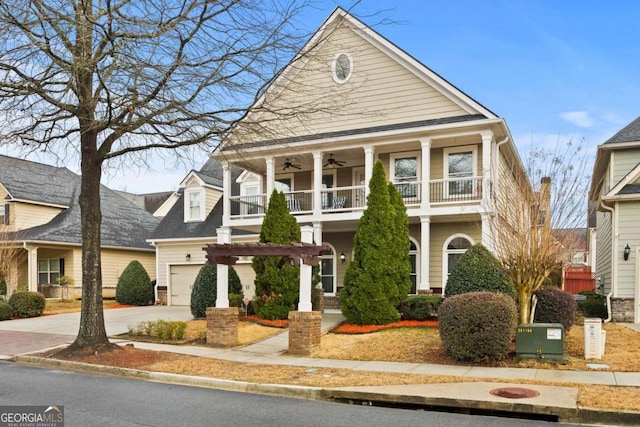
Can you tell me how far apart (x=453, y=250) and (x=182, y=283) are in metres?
13.4

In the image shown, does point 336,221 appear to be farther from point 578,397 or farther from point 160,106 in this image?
point 578,397

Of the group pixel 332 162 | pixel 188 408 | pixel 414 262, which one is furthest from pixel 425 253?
pixel 188 408

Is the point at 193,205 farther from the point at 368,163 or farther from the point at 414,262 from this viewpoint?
the point at 414,262

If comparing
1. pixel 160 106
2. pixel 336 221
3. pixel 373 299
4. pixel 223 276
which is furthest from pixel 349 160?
pixel 160 106

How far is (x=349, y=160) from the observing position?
2031cm

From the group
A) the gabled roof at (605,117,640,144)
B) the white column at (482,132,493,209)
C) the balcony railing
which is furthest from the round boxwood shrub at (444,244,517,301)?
the gabled roof at (605,117,640,144)

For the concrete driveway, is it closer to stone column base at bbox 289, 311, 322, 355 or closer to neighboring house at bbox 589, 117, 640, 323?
stone column base at bbox 289, 311, 322, 355

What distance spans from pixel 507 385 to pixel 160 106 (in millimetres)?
8443

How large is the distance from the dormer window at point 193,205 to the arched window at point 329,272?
26.3ft

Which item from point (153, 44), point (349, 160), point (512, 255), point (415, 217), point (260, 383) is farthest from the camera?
point (349, 160)

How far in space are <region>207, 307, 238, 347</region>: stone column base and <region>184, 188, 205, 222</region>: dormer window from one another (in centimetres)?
1310

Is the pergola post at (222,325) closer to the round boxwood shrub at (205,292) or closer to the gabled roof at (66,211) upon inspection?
A: the round boxwood shrub at (205,292)

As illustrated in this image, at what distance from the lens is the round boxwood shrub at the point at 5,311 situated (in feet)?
62.2

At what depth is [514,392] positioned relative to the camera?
25.3 feet
